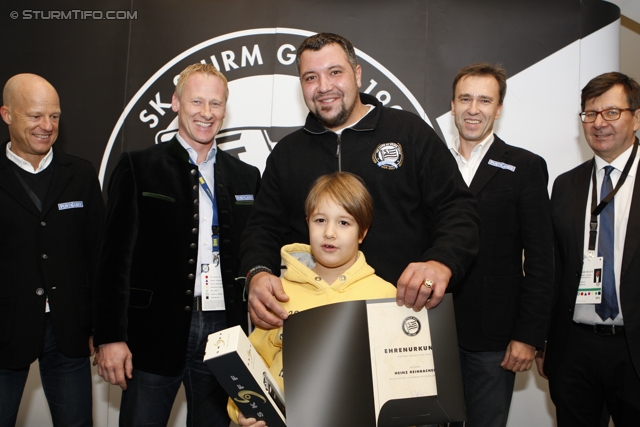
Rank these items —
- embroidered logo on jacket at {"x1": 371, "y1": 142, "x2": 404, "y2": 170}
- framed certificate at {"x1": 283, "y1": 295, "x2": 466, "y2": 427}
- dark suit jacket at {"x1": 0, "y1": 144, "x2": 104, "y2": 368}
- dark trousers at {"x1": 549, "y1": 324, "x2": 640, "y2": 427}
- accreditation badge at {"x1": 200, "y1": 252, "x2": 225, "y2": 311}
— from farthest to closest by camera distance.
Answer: dark suit jacket at {"x1": 0, "y1": 144, "x2": 104, "y2": 368}, accreditation badge at {"x1": 200, "y1": 252, "x2": 225, "y2": 311}, dark trousers at {"x1": 549, "y1": 324, "x2": 640, "y2": 427}, embroidered logo on jacket at {"x1": 371, "y1": 142, "x2": 404, "y2": 170}, framed certificate at {"x1": 283, "y1": 295, "x2": 466, "y2": 427}

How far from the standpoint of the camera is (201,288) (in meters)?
2.66

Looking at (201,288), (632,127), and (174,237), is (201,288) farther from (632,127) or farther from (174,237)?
(632,127)

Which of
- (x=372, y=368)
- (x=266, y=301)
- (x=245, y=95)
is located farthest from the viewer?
(x=245, y=95)

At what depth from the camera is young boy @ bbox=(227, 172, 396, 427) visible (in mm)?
1943

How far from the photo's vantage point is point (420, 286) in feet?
5.11

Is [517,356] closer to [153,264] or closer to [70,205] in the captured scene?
[153,264]

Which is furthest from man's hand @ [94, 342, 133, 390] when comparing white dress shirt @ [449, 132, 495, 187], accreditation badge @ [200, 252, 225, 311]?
white dress shirt @ [449, 132, 495, 187]

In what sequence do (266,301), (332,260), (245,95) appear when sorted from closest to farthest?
(266,301), (332,260), (245,95)

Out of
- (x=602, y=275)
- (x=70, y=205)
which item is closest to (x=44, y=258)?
(x=70, y=205)

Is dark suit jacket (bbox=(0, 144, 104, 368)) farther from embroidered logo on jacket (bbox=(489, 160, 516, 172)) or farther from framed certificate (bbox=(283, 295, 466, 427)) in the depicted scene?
embroidered logo on jacket (bbox=(489, 160, 516, 172))

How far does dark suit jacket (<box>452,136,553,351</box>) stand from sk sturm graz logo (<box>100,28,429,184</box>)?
1.62 m

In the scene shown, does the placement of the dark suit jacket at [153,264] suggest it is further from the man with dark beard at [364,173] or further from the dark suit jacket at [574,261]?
the dark suit jacket at [574,261]

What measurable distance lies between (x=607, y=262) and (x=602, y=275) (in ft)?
0.24

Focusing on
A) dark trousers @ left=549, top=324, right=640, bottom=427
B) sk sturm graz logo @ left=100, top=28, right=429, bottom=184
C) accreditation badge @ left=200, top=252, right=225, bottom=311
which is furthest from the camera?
sk sturm graz logo @ left=100, top=28, right=429, bottom=184
